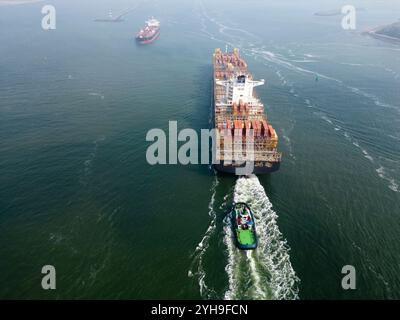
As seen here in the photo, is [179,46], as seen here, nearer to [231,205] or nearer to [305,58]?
[305,58]

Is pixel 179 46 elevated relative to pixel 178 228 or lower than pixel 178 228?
elevated
